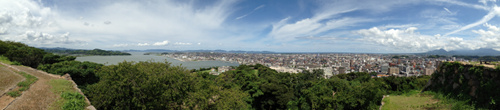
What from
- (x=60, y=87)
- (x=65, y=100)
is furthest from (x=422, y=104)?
(x=60, y=87)

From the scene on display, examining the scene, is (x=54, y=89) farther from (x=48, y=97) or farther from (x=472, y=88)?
(x=472, y=88)

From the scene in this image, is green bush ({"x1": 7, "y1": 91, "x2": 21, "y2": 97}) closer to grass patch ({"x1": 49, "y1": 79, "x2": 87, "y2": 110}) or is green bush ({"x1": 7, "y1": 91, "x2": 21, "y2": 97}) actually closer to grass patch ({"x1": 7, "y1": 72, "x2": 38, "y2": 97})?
grass patch ({"x1": 7, "y1": 72, "x2": 38, "y2": 97})

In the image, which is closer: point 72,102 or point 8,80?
point 72,102

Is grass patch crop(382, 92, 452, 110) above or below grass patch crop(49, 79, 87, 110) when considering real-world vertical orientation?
below

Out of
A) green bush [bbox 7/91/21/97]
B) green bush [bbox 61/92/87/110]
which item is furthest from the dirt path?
green bush [bbox 61/92/87/110]

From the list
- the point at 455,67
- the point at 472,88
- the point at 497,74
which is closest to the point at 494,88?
the point at 497,74

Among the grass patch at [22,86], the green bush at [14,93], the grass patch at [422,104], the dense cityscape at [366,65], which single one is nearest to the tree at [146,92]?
the grass patch at [22,86]

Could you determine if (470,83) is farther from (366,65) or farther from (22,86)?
(366,65)
